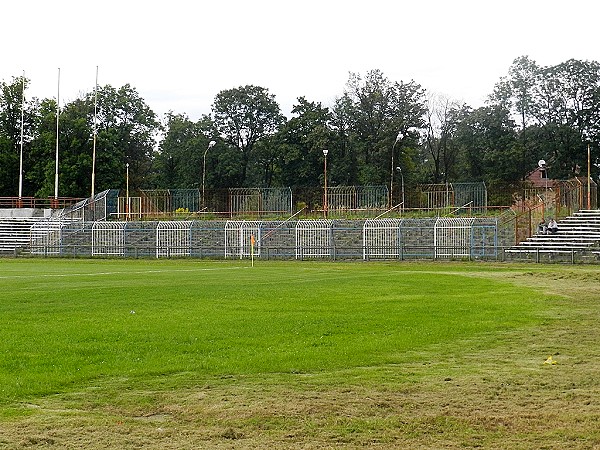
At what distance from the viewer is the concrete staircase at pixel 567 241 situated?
46.8 metres

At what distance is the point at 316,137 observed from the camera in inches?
3297

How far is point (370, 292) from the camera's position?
24.4 metres

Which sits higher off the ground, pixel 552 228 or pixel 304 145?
pixel 304 145

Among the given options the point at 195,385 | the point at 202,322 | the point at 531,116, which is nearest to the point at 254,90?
the point at 531,116

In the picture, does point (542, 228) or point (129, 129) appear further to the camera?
point (129, 129)

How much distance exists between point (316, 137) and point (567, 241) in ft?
124

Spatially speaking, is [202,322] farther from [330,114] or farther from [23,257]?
[330,114]

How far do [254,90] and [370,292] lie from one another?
6880cm

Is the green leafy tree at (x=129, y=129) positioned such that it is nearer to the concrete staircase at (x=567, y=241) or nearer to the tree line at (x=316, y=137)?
the tree line at (x=316, y=137)

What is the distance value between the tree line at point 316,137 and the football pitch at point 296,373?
A: 60.0 metres

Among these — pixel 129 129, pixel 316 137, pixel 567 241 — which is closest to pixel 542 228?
pixel 567 241

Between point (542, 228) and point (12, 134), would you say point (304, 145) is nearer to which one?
point (12, 134)

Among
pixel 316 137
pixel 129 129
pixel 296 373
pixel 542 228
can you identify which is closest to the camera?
pixel 296 373

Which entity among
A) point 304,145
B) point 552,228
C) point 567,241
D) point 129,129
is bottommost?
point 567,241
